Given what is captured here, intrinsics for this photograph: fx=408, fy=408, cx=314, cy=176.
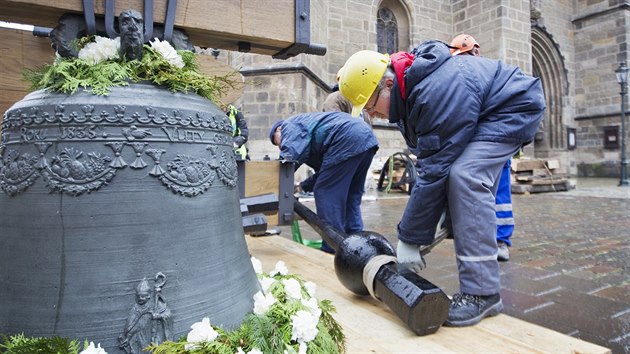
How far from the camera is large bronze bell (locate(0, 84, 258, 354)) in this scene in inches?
38.3

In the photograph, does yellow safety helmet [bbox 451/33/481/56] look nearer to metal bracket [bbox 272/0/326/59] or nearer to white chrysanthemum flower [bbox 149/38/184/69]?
Result: metal bracket [bbox 272/0/326/59]

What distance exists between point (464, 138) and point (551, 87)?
18.9 m

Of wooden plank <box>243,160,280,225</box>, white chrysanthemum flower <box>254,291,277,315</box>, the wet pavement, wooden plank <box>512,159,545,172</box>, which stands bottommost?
the wet pavement

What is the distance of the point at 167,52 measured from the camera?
3.69ft

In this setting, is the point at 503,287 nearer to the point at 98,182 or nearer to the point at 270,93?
the point at 98,182

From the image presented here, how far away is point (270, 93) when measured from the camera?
880cm

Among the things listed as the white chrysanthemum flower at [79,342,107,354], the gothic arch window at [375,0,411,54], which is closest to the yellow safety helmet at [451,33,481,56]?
the white chrysanthemum flower at [79,342,107,354]

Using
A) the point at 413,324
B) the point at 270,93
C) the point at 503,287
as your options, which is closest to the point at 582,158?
the point at 270,93

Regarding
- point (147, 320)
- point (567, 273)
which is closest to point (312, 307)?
point (147, 320)

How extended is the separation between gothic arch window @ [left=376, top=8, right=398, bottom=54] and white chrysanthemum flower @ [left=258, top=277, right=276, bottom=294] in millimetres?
13125

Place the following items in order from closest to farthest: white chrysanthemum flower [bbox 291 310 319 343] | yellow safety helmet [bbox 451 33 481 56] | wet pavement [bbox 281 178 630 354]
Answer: white chrysanthemum flower [bbox 291 310 319 343], wet pavement [bbox 281 178 630 354], yellow safety helmet [bbox 451 33 481 56]

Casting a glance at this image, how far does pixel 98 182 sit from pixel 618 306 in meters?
2.54

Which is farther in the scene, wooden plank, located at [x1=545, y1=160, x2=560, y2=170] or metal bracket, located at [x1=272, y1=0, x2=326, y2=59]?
wooden plank, located at [x1=545, y1=160, x2=560, y2=170]

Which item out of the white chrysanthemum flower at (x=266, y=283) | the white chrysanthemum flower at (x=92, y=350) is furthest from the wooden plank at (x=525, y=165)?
the white chrysanthemum flower at (x=92, y=350)
